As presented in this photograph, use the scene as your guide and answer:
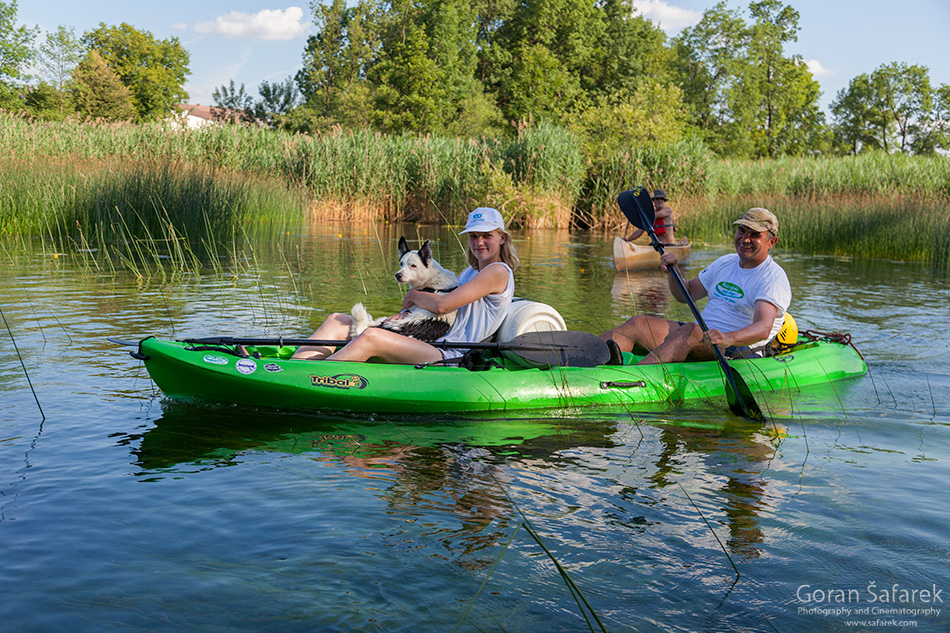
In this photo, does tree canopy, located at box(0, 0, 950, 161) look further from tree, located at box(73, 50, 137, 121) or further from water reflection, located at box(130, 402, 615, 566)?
water reflection, located at box(130, 402, 615, 566)

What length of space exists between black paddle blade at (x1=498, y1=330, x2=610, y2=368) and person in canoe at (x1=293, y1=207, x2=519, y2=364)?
0.23 m

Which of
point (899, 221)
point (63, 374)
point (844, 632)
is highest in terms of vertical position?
point (899, 221)

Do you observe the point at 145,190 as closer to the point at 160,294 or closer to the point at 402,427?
the point at 160,294

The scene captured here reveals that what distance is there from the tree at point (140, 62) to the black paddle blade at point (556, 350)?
4881 cm

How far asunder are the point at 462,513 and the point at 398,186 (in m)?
17.0

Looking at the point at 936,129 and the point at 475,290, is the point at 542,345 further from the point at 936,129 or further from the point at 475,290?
the point at 936,129

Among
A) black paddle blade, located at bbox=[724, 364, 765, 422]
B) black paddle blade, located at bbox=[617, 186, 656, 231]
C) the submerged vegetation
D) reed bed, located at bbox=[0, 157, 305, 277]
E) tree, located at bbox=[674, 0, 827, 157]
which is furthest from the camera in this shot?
tree, located at bbox=[674, 0, 827, 157]

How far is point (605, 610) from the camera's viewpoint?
105 inches

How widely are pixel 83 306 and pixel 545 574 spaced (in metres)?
6.56

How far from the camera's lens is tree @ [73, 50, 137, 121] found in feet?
131

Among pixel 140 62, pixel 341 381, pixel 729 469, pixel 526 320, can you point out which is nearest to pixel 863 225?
pixel 526 320

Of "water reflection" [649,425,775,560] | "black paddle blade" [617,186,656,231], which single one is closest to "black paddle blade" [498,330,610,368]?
"water reflection" [649,425,775,560]

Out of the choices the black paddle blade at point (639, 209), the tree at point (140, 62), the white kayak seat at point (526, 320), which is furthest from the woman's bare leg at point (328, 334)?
the tree at point (140, 62)

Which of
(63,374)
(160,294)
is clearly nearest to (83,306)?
(160,294)
